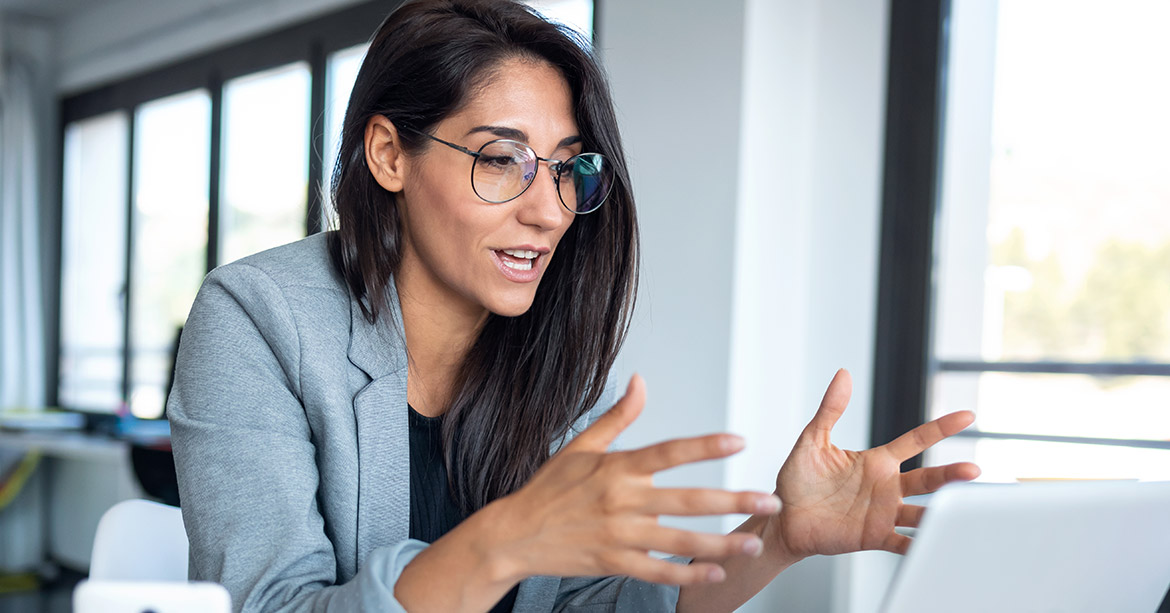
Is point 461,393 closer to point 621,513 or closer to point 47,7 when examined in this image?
point 621,513

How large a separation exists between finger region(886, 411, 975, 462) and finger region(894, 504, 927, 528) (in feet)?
0.17

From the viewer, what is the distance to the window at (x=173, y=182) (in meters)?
4.35

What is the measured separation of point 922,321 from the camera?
2.68 m

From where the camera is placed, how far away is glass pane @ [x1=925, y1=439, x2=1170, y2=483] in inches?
92.4

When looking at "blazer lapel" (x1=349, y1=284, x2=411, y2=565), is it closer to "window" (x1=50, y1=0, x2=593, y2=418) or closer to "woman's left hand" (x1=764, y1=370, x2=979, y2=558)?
"woman's left hand" (x1=764, y1=370, x2=979, y2=558)

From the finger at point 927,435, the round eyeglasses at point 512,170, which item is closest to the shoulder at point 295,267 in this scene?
the round eyeglasses at point 512,170

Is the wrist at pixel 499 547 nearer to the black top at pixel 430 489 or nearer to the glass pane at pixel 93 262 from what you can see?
the black top at pixel 430 489

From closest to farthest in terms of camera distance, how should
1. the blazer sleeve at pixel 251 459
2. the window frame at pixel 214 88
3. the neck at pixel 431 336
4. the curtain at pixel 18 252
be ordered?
the blazer sleeve at pixel 251 459 → the neck at pixel 431 336 → the window frame at pixel 214 88 → the curtain at pixel 18 252

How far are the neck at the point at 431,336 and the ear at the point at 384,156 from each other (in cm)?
13

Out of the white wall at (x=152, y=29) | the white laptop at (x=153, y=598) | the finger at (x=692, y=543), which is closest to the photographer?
the white laptop at (x=153, y=598)

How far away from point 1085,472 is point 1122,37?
1109mm

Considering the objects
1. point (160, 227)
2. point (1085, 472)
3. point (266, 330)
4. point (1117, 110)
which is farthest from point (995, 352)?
point (160, 227)

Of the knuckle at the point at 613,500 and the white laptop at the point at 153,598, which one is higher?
the knuckle at the point at 613,500

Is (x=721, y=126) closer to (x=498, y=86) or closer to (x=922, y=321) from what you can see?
(x=922, y=321)
